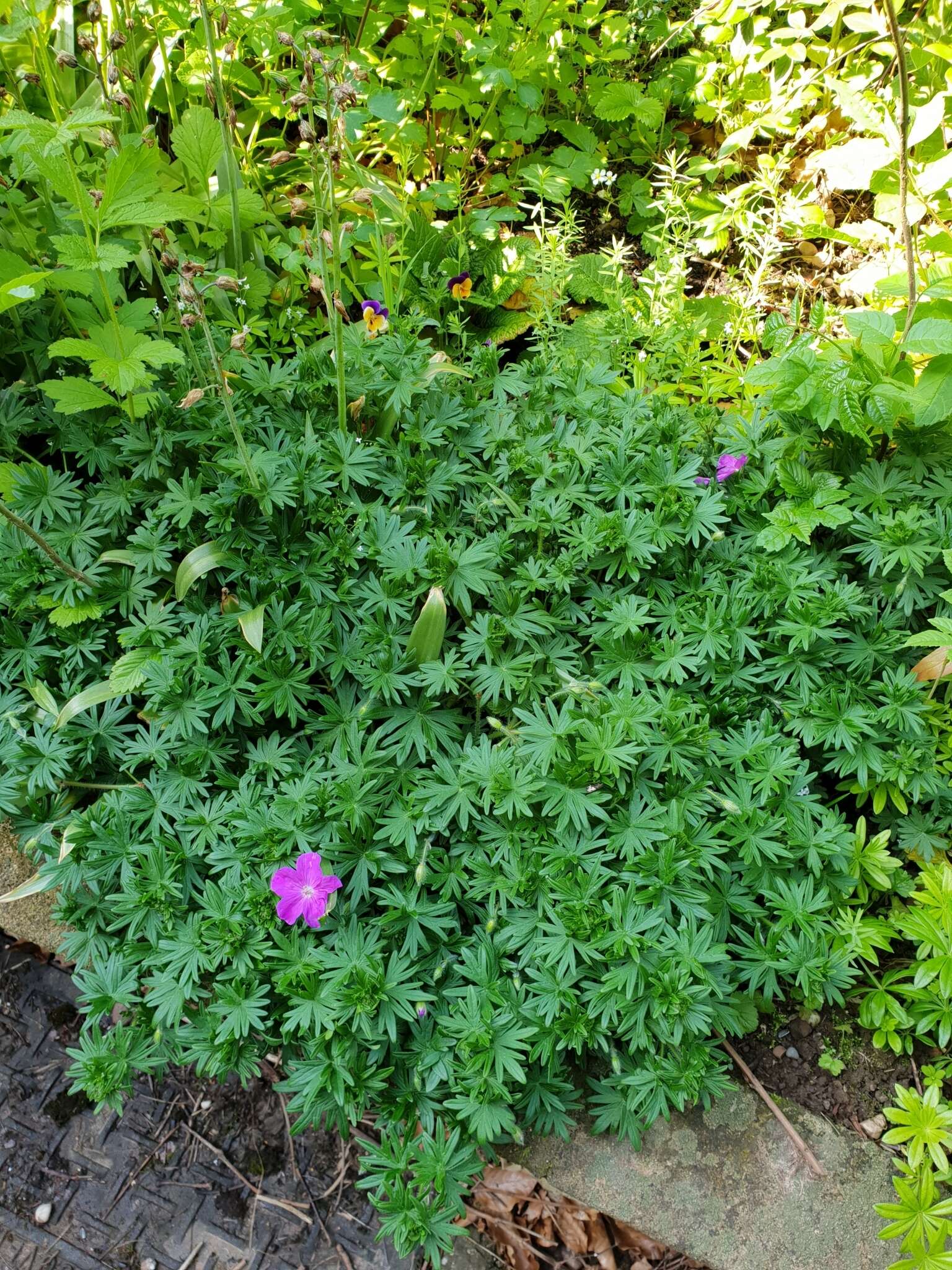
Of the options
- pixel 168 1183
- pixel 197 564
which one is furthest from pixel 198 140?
pixel 168 1183

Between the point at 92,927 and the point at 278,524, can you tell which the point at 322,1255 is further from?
the point at 278,524

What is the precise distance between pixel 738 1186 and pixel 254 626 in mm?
1625

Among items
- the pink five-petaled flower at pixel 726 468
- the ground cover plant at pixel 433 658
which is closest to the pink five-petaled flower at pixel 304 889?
the ground cover plant at pixel 433 658

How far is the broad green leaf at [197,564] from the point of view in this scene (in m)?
2.15

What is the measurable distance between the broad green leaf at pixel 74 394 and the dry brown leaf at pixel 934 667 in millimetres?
2066

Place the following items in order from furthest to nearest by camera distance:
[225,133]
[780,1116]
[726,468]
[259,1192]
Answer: [225,133]
[726,468]
[259,1192]
[780,1116]

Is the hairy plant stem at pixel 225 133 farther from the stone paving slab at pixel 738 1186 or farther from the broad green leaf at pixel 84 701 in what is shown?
the stone paving slab at pixel 738 1186

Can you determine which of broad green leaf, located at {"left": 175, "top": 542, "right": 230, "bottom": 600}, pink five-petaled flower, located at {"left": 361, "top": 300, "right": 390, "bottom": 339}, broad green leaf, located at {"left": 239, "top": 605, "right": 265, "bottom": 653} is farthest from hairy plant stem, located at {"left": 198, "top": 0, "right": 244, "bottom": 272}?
broad green leaf, located at {"left": 239, "top": 605, "right": 265, "bottom": 653}

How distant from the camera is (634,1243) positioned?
81.8 inches

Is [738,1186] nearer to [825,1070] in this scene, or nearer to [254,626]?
[825,1070]

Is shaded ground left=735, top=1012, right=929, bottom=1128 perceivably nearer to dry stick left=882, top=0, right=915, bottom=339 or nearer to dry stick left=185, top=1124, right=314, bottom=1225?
dry stick left=185, top=1124, right=314, bottom=1225

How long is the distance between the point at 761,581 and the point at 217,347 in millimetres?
1700

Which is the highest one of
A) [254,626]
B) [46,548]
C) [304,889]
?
[46,548]

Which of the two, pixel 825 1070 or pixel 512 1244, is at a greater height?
pixel 825 1070
